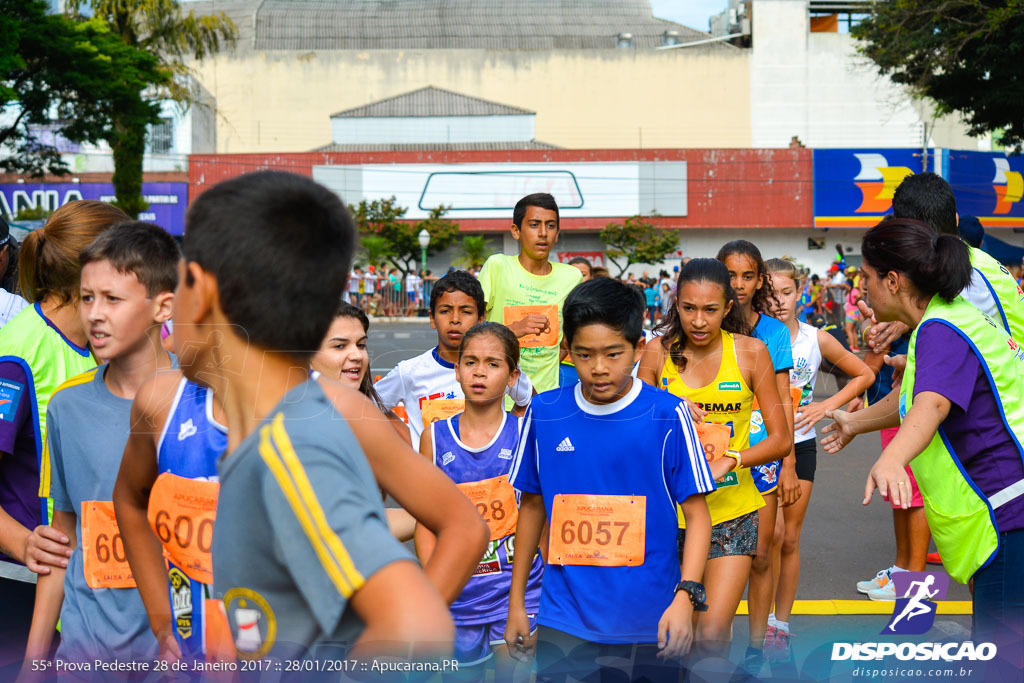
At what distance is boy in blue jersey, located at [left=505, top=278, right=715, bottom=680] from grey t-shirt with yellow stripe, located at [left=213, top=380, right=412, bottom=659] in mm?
1699

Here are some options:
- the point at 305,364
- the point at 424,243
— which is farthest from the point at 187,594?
the point at 424,243

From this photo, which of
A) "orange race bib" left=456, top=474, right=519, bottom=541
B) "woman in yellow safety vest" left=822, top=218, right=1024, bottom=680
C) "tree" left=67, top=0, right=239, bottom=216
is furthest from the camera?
"tree" left=67, top=0, right=239, bottom=216

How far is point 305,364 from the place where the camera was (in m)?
1.39

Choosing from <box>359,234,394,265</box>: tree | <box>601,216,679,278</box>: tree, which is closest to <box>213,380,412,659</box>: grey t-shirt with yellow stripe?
<box>359,234,394,265</box>: tree

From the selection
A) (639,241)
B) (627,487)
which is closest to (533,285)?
(627,487)

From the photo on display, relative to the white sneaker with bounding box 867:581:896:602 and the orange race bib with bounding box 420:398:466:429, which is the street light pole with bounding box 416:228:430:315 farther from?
the orange race bib with bounding box 420:398:466:429

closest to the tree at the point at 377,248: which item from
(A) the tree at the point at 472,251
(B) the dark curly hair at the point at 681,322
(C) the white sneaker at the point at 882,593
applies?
(A) the tree at the point at 472,251

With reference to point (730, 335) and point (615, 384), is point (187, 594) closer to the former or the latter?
point (615, 384)

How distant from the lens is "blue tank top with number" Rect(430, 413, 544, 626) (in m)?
3.50

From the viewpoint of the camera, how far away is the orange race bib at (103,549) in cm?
233

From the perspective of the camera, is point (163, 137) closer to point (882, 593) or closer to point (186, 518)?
point (882, 593)

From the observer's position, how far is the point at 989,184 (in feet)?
133

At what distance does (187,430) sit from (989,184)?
1737 inches

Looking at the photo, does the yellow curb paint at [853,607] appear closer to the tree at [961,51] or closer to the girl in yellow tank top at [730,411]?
the girl in yellow tank top at [730,411]
